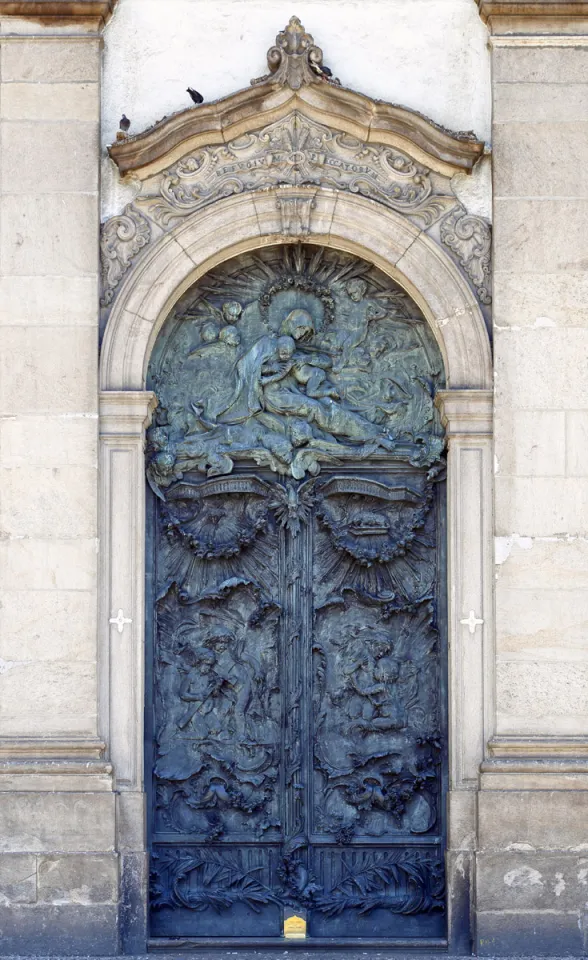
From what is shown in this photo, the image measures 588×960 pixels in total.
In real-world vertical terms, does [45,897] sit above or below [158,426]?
below

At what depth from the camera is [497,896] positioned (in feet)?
35.3

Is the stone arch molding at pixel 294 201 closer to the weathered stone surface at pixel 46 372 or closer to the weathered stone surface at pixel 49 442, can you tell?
the weathered stone surface at pixel 46 372

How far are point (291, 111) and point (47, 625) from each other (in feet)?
12.6

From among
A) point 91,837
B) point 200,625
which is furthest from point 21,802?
point 200,625

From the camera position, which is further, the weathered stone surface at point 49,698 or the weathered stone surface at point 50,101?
the weathered stone surface at point 50,101

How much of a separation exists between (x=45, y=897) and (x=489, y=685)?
3168 millimetres

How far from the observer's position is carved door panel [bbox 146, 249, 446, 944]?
37.5 ft

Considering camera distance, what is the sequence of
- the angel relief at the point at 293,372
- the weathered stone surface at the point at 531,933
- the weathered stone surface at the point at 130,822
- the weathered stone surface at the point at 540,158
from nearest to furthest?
the weathered stone surface at the point at 531,933, the weathered stone surface at the point at 130,822, the weathered stone surface at the point at 540,158, the angel relief at the point at 293,372

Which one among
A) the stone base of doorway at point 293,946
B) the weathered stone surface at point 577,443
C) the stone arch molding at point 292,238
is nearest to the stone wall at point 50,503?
the stone arch molding at point 292,238

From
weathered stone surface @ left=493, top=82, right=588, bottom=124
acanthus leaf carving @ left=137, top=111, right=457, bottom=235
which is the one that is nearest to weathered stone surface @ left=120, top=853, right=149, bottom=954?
acanthus leaf carving @ left=137, top=111, right=457, bottom=235

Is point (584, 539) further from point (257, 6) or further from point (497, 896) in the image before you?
point (257, 6)

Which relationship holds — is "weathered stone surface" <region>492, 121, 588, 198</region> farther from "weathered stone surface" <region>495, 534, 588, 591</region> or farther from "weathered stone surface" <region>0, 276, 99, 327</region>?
"weathered stone surface" <region>0, 276, 99, 327</region>

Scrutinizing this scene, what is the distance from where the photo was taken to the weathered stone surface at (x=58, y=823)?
35.4 feet

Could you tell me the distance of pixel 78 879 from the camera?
35.3ft
